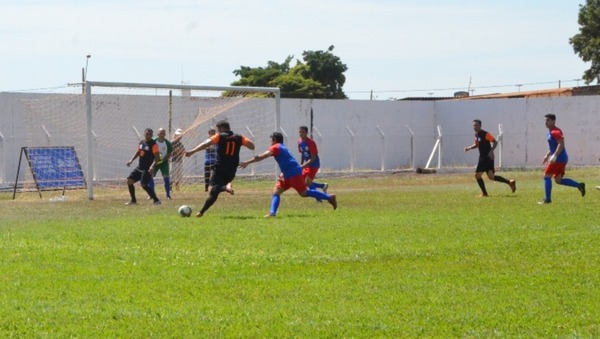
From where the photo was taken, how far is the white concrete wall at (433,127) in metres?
48.3

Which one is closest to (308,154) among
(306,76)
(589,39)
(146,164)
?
(146,164)

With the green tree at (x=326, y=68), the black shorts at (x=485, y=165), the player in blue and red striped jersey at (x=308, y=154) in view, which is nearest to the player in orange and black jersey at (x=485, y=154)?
the black shorts at (x=485, y=165)

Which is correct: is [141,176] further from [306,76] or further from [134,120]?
[306,76]

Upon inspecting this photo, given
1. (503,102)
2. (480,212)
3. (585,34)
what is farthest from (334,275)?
(585,34)

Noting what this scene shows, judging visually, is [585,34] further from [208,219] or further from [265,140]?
[208,219]

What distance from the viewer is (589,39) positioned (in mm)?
65438

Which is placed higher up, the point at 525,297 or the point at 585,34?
the point at 585,34

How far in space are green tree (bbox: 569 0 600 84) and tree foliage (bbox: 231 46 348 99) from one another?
14388 mm

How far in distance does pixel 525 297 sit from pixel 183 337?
3.62 metres

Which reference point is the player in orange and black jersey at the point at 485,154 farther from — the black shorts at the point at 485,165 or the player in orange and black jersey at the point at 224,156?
the player in orange and black jersey at the point at 224,156

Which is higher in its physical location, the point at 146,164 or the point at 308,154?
the point at 308,154

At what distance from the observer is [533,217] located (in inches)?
779

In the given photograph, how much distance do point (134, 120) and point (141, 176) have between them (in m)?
14.1

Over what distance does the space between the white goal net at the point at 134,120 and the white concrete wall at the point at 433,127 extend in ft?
19.1
